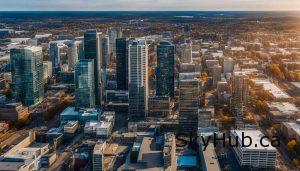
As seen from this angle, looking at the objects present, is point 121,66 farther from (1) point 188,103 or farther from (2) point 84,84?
(1) point 188,103

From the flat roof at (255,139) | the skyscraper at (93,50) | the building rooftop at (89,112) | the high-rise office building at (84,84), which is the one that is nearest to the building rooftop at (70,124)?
the building rooftop at (89,112)

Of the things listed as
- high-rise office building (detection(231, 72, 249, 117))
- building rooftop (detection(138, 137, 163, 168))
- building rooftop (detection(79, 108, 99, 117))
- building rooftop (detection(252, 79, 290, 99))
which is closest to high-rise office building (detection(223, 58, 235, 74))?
building rooftop (detection(252, 79, 290, 99))

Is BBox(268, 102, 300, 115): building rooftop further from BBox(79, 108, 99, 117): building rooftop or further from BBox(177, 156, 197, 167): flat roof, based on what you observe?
BBox(79, 108, 99, 117): building rooftop

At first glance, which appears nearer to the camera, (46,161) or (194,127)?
(46,161)

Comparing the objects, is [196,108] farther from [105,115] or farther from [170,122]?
[105,115]

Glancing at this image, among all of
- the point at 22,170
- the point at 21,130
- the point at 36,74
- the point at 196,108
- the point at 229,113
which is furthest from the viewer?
the point at 36,74

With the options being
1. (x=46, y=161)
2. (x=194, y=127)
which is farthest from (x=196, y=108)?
(x=46, y=161)

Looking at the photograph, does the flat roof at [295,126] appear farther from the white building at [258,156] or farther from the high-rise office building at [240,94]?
the white building at [258,156]
